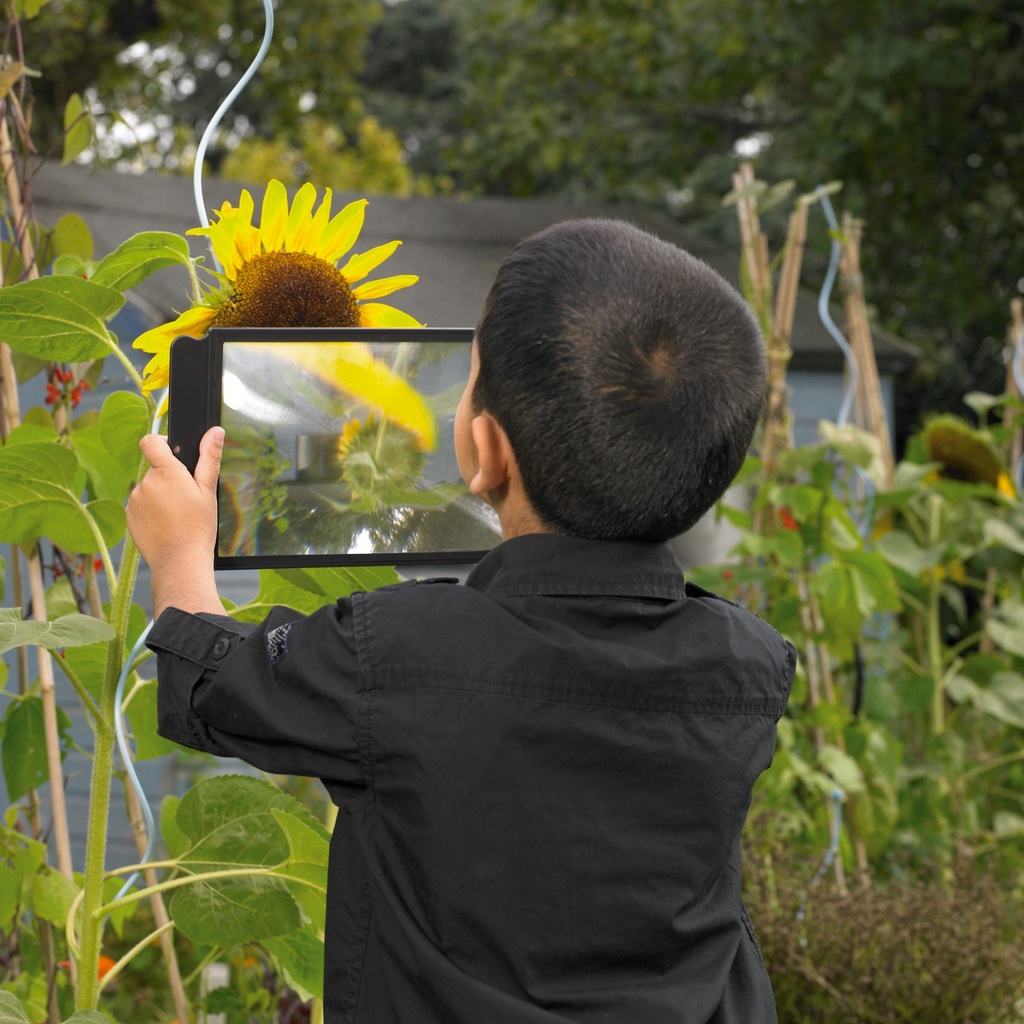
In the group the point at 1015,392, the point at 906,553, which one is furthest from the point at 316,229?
the point at 1015,392

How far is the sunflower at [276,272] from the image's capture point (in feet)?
3.30

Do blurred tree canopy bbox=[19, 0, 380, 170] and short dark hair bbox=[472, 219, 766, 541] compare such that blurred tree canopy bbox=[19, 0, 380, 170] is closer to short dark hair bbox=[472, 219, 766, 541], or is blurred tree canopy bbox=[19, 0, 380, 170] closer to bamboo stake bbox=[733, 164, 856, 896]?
bamboo stake bbox=[733, 164, 856, 896]

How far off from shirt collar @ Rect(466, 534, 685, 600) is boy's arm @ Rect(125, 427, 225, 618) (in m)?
0.22

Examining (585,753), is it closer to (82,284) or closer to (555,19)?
(82,284)

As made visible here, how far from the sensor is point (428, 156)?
14.3 m

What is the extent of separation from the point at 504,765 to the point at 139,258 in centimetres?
52

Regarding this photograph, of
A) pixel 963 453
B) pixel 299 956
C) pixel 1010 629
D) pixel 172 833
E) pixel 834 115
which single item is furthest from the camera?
pixel 834 115

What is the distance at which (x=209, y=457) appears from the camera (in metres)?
0.94

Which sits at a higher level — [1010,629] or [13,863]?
[13,863]

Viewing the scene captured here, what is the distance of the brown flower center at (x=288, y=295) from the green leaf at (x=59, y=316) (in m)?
0.10

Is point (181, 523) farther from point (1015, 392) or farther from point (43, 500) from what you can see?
point (1015, 392)

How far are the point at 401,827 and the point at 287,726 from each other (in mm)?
109

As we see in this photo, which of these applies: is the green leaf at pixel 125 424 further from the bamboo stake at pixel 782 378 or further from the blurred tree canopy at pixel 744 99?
the blurred tree canopy at pixel 744 99

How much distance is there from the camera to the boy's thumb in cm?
94
